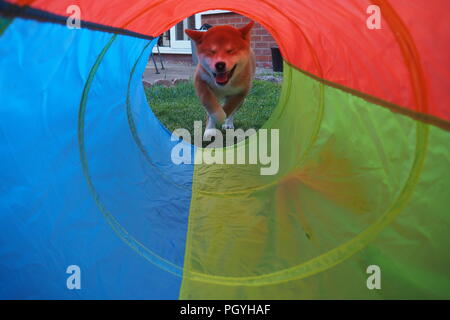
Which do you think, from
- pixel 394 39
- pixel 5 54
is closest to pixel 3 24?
pixel 5 54

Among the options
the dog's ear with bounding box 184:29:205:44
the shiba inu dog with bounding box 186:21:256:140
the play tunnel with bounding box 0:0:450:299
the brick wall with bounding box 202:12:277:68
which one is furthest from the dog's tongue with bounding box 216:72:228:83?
the brick wall with bounding box 202:12:277:68

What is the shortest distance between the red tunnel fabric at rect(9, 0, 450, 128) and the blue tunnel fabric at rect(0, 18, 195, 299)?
8.1 inches

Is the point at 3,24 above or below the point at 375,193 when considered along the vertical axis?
above

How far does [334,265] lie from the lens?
4.83 ft

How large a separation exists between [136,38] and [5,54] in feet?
5.26

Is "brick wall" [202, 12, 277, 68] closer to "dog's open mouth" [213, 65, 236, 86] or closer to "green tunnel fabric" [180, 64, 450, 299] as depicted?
"dog's open mouth" [213, 65, 236, 86]

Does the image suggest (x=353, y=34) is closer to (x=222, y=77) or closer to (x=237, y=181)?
(x=237, y=181)

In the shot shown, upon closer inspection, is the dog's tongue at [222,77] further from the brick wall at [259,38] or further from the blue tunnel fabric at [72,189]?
the brick wall at [259,38]

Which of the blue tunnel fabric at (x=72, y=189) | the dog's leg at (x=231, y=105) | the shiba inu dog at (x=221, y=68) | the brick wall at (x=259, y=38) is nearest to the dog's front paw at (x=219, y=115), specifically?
the shiba inu dog at (x=221, y=68)

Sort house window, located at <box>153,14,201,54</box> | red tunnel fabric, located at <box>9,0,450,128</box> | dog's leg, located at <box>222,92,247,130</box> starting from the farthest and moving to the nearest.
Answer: house window, located at <box>153,14,201,54</box>
dog's leg, located at <box>222,92,247,130</box>
red tunnel fabric, located at <box>9,0,450,128</box>

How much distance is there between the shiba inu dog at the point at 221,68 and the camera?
3.32 m

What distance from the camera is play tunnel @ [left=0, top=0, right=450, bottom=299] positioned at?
132cm

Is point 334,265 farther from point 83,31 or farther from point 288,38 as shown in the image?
point 288,38

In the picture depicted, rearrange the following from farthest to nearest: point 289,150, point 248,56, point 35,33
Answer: point 248,56 < point 289,150 < point 35,33
